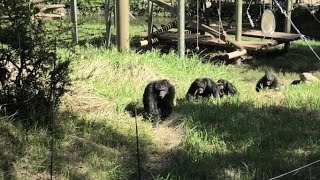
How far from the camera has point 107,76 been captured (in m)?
8.02

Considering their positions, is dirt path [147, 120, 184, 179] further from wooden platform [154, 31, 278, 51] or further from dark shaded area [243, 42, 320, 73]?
wooden platform [154, 31, 278, 51]

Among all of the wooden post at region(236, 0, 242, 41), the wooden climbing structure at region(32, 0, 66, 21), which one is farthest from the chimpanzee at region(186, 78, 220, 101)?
the wooden post at region(236, 0, 242, 41)

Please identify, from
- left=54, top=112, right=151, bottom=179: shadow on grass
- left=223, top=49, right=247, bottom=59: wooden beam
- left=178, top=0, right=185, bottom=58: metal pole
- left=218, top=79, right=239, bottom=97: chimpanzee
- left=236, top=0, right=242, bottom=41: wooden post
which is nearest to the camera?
left=54, top=112, right=151, bottom=179: shadow on grass

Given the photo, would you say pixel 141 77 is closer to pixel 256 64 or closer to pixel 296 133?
pixel 296 133

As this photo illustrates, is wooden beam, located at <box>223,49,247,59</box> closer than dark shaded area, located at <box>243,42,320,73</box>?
Yes

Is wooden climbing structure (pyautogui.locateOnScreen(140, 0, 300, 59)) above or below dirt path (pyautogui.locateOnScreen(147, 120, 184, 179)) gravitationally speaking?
above

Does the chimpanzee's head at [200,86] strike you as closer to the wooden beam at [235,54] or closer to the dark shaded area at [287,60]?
the wooden beam at [235,54]

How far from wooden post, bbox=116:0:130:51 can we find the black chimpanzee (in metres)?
3.95

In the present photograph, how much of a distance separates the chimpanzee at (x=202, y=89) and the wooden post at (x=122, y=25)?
310 cm

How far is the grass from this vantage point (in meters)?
4.53

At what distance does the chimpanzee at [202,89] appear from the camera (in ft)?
23.7

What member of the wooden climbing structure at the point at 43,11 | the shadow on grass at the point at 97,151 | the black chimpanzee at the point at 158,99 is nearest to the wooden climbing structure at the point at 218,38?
the wooden climbing structure at the point at 43,11

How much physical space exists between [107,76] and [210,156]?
11.4 feet

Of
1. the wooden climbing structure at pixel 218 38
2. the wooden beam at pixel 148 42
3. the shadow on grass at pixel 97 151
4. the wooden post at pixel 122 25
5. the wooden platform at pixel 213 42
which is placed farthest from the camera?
the wooden beam at pixel 148 42
